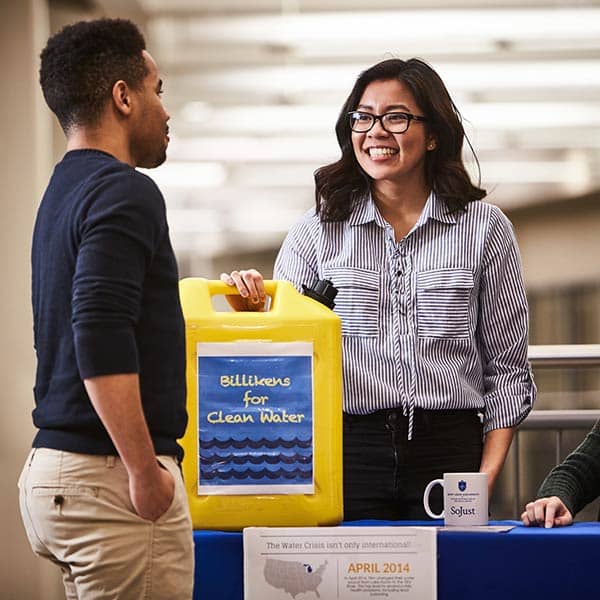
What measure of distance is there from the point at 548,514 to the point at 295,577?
1.29 ft

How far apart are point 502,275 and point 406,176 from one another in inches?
9.7

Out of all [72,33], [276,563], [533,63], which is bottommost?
[276,563]

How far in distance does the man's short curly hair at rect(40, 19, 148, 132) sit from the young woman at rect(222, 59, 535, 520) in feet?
2.05

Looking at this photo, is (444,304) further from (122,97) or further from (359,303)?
(122,97)

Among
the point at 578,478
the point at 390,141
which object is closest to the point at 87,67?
the point at 390,141

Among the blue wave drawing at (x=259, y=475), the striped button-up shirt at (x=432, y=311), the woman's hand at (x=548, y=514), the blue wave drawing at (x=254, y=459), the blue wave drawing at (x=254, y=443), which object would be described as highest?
the striped button-up shirt at (x=432, y=311)

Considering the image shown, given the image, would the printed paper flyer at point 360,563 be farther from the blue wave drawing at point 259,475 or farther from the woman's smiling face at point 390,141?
the woman's smiling face at point 390,141

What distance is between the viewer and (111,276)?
1.41m

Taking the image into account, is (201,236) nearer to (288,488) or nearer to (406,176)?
(406,176)

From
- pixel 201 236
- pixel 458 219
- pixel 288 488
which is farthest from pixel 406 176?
pixel 201 236

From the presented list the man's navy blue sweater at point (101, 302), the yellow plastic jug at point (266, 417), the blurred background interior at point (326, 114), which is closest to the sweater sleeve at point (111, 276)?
the man's navy blue sweater at point (101, 302)

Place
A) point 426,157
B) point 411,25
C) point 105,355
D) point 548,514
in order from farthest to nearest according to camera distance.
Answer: point 411,25 < point 426,157 < point 548,514 < point 105,355

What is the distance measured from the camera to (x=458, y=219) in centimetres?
210

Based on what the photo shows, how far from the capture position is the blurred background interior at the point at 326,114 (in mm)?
4672
